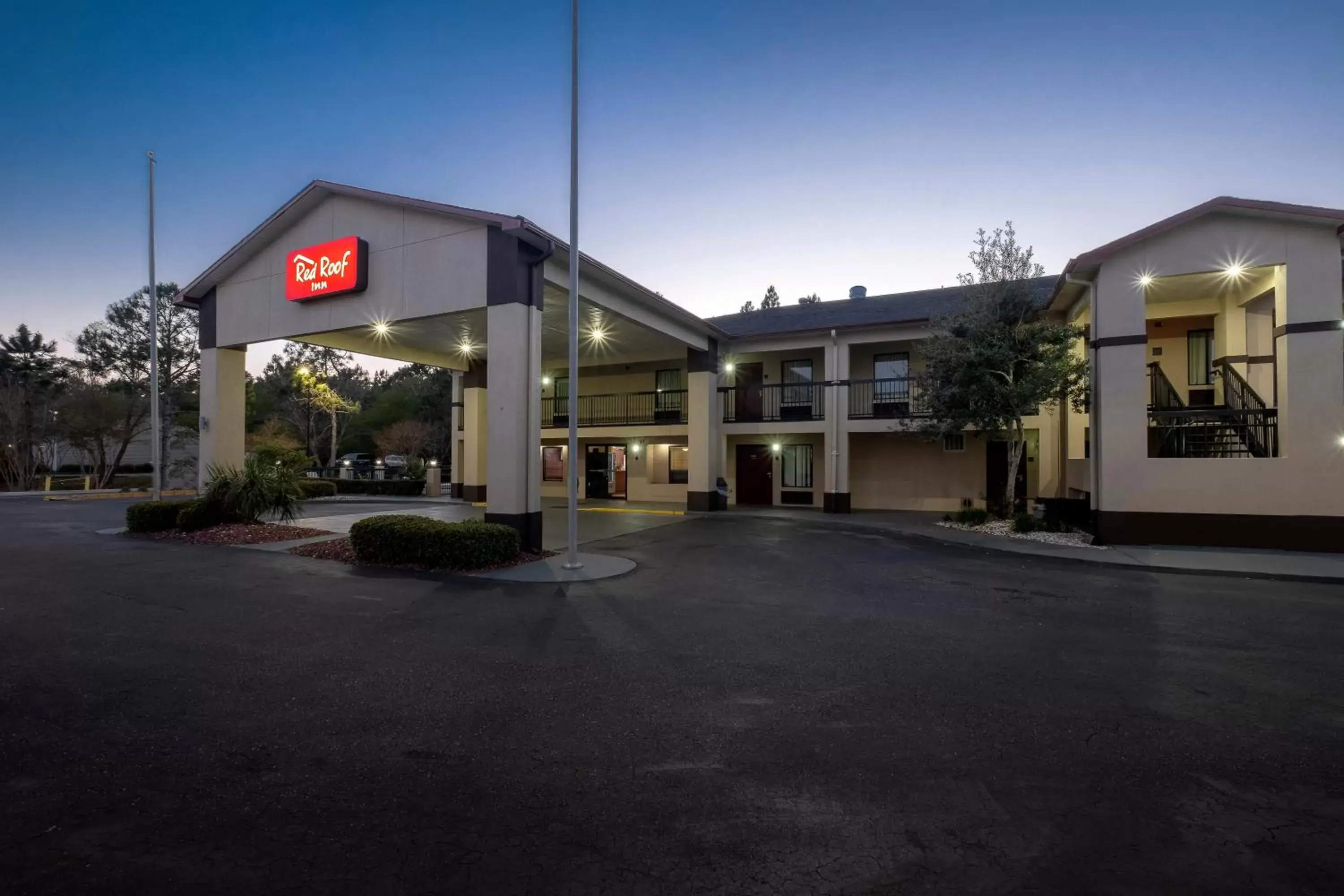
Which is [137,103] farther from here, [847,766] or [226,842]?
[847,766]

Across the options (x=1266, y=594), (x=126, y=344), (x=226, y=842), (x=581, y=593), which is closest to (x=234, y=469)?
(x=581, y=593)

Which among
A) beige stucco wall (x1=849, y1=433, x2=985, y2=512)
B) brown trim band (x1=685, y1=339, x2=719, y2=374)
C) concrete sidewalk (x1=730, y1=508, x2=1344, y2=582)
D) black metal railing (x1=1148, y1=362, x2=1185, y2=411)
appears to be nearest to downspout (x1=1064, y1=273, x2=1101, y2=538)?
concrete sidewalk (x1=730, y1=508, x2=1344, y2=582)

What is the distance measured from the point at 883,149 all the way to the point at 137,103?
20038 millimetres

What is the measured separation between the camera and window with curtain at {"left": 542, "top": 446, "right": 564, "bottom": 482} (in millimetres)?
25578

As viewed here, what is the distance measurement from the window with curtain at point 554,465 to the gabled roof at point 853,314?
8738 mm

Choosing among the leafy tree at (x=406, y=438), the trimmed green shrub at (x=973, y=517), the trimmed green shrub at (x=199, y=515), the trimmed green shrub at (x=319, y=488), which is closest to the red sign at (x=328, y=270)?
the trimmed green shrub at (x=199, y=515)

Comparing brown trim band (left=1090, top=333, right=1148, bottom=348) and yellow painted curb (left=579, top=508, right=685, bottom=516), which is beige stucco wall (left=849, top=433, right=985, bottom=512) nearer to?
yellow painted curb (left=579, top=508, right=685, bottom=516)

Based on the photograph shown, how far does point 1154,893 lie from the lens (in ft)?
7.82

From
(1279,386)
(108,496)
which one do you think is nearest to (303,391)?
(108,496)

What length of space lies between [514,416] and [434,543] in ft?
8.67

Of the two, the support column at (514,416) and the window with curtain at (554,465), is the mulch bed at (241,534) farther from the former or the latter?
the window with curtain at (554,465)

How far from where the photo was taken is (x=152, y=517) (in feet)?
44.8

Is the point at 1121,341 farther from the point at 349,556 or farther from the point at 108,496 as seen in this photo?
the point at 108,496

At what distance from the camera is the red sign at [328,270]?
41.1 feet
